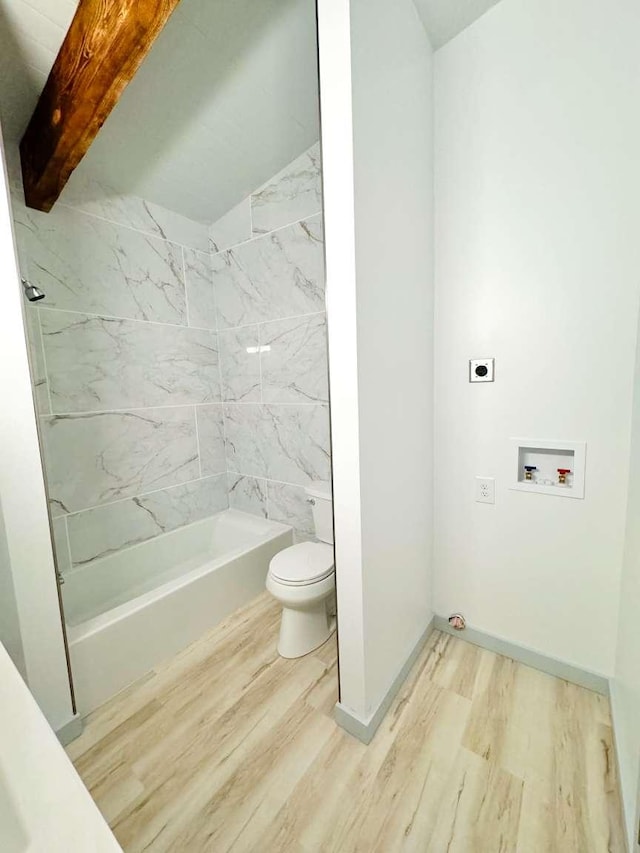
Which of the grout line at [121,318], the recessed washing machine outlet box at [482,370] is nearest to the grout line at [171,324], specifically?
the grout line at [121,318]

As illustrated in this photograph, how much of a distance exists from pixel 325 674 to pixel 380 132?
213 centimetres

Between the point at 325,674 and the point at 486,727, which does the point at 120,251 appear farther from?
the point at 486,727

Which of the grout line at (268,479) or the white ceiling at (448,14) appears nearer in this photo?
the white ceiling at (448,14)

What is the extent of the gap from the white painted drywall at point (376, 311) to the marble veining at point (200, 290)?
1.60 m

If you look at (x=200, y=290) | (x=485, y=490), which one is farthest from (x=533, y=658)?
(x=200, y=290)

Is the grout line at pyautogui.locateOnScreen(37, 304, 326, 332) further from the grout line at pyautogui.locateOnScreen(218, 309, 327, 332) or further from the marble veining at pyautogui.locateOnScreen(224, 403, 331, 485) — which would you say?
the marble veining at pyautogui.locateOnScreen(224, 403, 331, 485)

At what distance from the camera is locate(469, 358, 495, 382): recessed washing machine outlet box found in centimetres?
149

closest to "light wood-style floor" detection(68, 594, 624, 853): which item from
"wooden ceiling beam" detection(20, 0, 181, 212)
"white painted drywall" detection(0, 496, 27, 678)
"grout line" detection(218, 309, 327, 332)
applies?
"white painted drywall" detection(0, 496, 27, 678)

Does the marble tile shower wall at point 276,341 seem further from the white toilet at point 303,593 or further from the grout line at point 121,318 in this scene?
the white toilet at point 303,593

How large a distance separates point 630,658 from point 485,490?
2.27ft

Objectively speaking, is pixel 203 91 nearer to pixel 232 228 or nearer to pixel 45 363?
pixel 232 228

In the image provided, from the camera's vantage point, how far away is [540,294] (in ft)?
4.45

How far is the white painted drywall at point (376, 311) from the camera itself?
1.03 meters

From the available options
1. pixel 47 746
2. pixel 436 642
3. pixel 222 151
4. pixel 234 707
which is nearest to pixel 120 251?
pixel 222 151
